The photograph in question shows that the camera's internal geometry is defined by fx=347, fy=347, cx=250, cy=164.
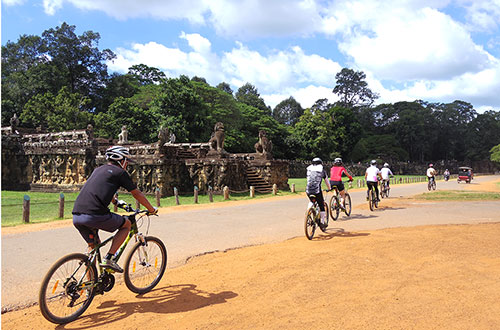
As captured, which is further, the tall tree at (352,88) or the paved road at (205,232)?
the tall tree at (352,88)

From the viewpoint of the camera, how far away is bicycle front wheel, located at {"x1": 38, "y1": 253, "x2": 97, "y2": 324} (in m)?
3.87

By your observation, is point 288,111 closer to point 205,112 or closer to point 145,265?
point 205,112

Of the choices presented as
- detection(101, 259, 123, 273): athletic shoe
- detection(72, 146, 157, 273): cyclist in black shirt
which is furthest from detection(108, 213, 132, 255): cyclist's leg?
detection(101, 259, 123, 273): athletic shoe

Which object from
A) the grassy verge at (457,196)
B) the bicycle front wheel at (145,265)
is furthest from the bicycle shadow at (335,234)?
Answer: the grassy verge at (457,196)

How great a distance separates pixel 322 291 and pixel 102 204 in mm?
3175

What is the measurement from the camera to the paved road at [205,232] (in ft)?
19.1

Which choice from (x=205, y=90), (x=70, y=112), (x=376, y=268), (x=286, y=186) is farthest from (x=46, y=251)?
(x=205, y=90)

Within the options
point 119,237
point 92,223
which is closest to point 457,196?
point 119,237

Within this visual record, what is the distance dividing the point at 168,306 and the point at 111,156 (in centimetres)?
205

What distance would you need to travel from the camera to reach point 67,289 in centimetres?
401

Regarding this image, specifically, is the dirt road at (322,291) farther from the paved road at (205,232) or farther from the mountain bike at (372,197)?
the mountain bike at (372,197)

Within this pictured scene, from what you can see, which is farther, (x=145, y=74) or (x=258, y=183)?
(x=145, y=74)

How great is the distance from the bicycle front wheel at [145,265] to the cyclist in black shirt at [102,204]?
0.35 m

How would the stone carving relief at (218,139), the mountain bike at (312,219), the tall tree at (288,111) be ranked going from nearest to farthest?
the mountain bike at (312,219) → the stone carving relief at (218,139) → the tall tree at (288,111)
